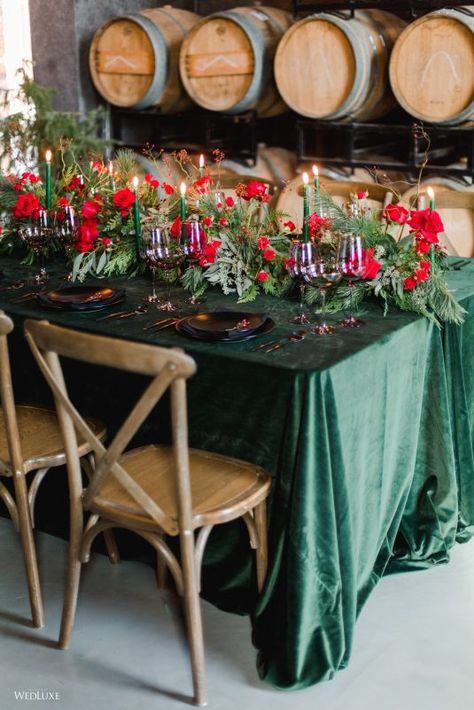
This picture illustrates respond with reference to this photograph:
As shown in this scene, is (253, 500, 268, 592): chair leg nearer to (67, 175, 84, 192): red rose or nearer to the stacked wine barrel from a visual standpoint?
(67, 175, 84, 192): red rose

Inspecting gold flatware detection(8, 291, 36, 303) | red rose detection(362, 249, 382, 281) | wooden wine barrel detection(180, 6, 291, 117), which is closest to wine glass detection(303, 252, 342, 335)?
red rose detection(362, 249, 382, 281)

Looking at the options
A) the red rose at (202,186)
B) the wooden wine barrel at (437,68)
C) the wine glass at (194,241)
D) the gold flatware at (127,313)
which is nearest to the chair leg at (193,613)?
the gold flatware at (127,313)

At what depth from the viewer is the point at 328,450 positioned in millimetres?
2131

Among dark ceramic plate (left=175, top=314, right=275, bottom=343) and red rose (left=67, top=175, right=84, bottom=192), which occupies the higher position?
red rose (left=67, top=175, right=84, bottom=192)

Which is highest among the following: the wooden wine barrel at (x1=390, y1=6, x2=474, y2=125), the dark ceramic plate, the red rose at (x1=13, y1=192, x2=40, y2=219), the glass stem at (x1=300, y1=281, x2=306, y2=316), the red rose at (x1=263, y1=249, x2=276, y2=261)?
the wooden wine barrel at (x1=390, y1=6, x2=474, y2=125)

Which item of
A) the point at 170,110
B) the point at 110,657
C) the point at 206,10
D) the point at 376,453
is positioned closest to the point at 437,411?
the point at 376,453

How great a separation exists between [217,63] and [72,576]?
11.2ft

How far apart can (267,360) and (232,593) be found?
28.7 inches

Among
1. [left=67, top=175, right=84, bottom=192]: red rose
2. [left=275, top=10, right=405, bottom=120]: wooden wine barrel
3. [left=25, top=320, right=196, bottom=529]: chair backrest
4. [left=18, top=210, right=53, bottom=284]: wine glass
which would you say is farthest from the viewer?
[left=275, top=10, right=405, bottom=120]: wooden wine barrel

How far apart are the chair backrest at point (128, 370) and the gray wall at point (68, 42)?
12.8 ft

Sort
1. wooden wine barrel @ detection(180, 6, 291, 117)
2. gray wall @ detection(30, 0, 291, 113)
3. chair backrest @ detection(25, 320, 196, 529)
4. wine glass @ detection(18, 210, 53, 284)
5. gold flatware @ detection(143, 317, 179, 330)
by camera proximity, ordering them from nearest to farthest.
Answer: chair backrest @ detection(25, 320, 196, 529) → gold flatware @ detection(143, 317, 179, 330) → wine glass @ detection(18, 210, 53, 284) → wooden wine barrel @ detection(180, 6, 291, 117) → gray wall @ detection(30, 0, 291, 113)

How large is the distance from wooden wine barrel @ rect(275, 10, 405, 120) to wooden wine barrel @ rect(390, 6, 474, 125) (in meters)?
0.22

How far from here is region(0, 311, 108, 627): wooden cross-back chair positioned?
2.31m

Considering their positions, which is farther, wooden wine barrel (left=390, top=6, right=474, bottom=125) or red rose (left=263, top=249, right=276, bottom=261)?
wooden wine barrel (left=390, top=6, right=474, bottom=125)
